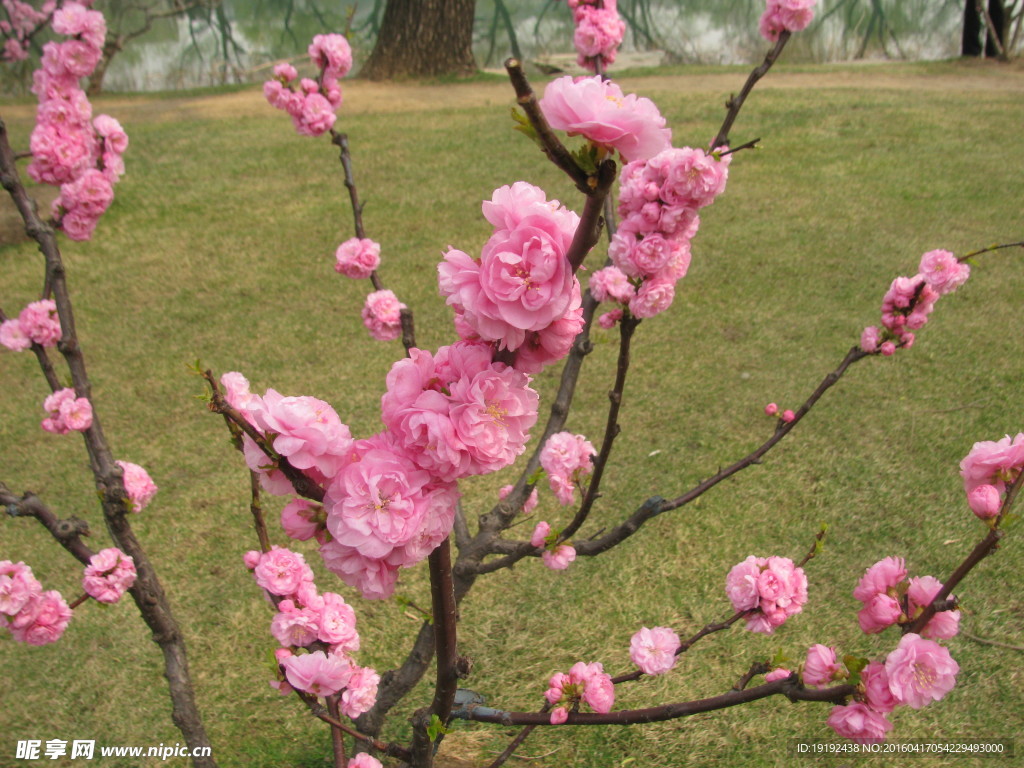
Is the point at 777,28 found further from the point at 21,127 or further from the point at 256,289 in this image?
the point at 21,127

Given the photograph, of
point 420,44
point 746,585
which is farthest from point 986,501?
point 420,44

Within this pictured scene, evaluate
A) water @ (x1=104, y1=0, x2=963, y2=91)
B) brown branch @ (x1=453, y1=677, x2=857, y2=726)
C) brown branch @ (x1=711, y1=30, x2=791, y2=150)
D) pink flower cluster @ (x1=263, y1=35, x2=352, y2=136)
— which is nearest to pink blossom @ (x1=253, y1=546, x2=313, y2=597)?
brown branch @ (x1=453, y1=677, x2=857, y2=726)

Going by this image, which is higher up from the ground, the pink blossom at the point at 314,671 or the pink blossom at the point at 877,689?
the pink blossom at the point at 877,689

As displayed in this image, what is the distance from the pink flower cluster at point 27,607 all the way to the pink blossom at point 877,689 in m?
1.31

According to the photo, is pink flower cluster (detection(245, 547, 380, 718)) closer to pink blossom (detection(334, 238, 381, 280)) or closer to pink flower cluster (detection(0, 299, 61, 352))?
pink blossom (detection(334, 238, 381, 280))

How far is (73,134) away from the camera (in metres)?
1.83

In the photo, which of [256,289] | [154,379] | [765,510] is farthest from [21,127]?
[765,510]

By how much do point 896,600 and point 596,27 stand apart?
146 cm

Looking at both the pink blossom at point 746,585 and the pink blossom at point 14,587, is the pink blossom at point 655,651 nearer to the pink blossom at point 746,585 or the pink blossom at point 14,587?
the pink blossom at point 746,585

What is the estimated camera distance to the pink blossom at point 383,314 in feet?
5.85

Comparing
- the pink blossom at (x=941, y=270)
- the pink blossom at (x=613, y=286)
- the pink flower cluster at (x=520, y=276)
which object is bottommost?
the pink blossom at (x=613, y=286)

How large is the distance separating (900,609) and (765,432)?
2116 millimetres

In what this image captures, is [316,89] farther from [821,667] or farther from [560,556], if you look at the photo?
[821,667]

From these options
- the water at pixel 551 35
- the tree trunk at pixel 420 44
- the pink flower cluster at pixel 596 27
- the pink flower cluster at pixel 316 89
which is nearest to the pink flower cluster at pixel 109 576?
the pink flower cluster at pixel 316 89
